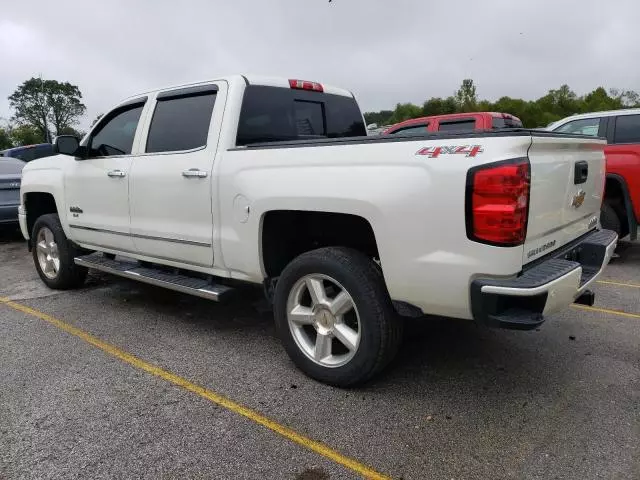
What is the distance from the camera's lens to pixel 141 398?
3.19 meters

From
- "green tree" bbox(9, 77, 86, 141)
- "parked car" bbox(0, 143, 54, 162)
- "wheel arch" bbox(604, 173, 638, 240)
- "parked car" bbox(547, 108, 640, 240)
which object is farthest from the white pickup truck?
"green tree" bbox(9, 77, 86, 141)

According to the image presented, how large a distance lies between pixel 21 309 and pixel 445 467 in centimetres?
436

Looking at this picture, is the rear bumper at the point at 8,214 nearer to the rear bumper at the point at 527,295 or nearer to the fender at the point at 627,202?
the rear bumper at the point at 527,295

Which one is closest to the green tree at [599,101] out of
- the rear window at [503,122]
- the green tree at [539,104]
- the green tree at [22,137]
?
the green tree at [539,104]

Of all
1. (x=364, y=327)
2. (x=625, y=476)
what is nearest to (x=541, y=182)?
(x=364, y=327)

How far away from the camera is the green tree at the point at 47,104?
8731 centimetres

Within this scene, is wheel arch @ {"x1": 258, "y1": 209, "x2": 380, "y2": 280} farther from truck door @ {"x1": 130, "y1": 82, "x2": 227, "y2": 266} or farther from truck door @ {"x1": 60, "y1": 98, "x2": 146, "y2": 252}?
truck door @ {"x1": 60, "y1": 98, "x2": 146, "y2": 252}

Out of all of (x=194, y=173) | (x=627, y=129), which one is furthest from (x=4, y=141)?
(x=627, y=129)

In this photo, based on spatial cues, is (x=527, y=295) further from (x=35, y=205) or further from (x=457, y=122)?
(x=457, y=122)

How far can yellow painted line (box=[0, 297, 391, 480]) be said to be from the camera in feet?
8.31

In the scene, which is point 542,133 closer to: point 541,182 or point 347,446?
point 541,182

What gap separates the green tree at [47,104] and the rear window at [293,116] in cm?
8865

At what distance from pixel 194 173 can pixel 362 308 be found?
1638mm

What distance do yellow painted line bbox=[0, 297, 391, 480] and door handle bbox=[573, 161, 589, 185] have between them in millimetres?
2040
